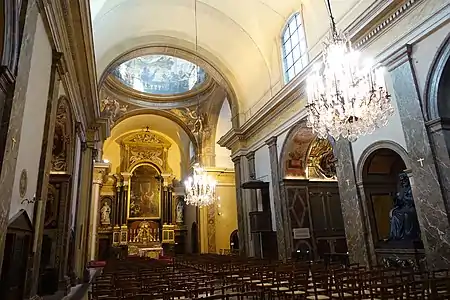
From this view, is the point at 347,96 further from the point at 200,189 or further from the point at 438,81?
the point at 200,189

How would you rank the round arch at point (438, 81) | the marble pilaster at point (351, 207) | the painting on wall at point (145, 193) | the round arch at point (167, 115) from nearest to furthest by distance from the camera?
the round arch at point (438, 81), the marble pilaster at point (351, 207), the round arch at point (167, 115), the painting on wall at point (145, 193)

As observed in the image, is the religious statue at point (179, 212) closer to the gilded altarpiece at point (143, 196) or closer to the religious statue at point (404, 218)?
the gilded altarpiece at point (143, 196)

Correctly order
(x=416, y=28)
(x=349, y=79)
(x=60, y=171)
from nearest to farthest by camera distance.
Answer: (x=349, y=79), (x=416, y=28), (x=60, y=171)

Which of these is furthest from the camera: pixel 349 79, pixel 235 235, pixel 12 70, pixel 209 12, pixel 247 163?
pixel 235 235

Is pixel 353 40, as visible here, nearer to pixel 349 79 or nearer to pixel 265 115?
pixel 349 79

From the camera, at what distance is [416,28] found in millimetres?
5961

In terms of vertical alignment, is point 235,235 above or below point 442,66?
below

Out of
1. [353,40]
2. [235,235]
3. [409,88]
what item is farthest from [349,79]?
[235,235]

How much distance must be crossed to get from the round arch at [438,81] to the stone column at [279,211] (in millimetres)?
5686

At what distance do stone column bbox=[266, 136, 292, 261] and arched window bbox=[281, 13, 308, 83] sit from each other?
2345 millimetres

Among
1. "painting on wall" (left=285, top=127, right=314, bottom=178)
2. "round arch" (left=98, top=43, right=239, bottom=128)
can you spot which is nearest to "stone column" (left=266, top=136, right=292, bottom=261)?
"painting on wall" (left=285, top=127, right=314, bottom=178)

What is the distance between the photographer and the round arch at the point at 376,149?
20.2 feet

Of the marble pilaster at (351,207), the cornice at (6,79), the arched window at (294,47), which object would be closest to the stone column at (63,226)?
the cornice at (6,79)

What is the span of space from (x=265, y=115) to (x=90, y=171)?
6.32 metres
